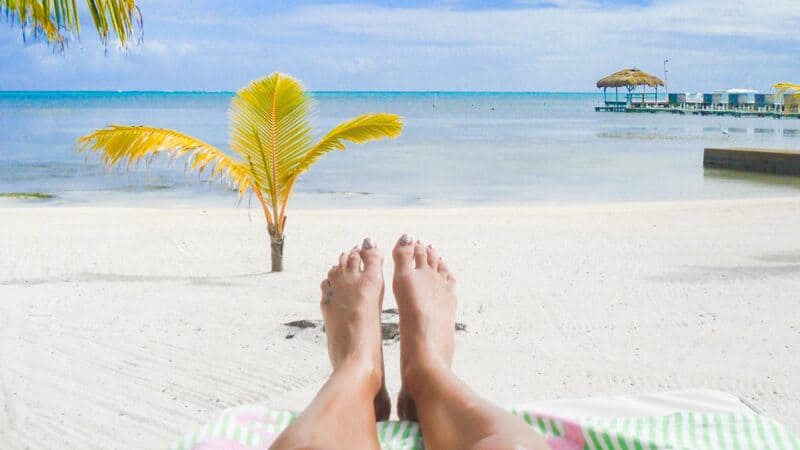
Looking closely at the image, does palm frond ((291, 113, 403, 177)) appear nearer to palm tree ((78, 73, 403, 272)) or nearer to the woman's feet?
palm tree ((78, 73, 403, 272))

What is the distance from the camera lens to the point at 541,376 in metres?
2.92

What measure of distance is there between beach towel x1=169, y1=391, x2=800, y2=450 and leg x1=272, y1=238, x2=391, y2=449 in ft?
0.38

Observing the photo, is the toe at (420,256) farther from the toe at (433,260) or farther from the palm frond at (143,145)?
the palm frond at (143,145)

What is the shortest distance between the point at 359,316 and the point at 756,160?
48.4ft

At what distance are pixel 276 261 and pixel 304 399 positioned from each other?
2578mm

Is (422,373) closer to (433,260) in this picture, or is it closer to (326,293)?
(326,293)

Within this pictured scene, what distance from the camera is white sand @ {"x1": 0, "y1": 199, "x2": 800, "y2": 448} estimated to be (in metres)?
2.66

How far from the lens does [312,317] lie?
12.4 ft

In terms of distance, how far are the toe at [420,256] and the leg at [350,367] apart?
13 centimetres

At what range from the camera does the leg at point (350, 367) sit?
1.32 metres

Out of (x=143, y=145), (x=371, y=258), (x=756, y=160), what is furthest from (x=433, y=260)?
(x=756, y=160)

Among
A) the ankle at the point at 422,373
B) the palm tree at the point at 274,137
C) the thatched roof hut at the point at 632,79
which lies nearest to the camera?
the ankle at the point at 422,373

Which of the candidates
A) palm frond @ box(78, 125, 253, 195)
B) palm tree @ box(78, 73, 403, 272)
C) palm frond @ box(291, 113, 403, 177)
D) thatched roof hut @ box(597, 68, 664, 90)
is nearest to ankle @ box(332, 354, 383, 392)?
palm frond @ box(78, 125, 253, 195)

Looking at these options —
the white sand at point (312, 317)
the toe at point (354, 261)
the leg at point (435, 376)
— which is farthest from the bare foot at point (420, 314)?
the white sand at point (312, 317)
